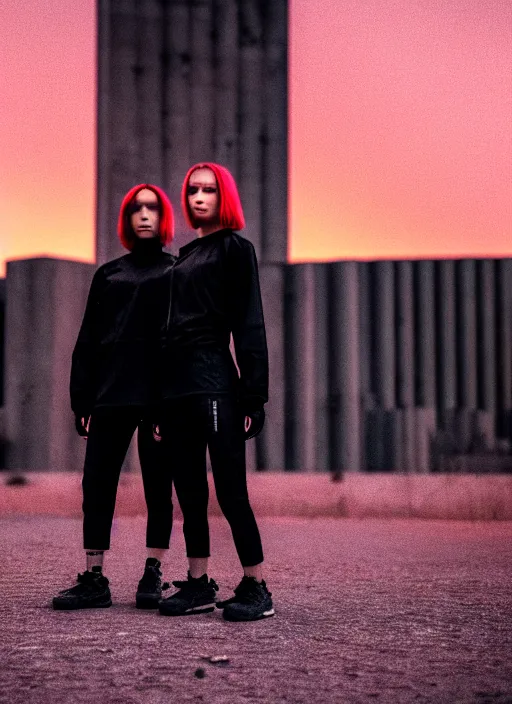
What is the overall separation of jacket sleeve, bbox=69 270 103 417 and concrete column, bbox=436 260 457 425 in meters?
9.14

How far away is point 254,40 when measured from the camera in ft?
47.2

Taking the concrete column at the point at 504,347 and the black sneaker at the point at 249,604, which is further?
the concrete column at the point at 504,347

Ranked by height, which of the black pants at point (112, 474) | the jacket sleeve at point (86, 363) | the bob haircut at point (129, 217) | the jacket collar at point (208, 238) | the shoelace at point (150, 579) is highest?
the bob haircut at point (129, 217)

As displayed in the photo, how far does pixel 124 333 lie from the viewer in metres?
3.59

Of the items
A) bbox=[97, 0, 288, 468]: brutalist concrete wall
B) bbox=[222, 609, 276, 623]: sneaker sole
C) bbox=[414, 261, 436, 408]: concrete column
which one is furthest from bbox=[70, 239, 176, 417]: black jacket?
bbox=[97, 0, 288, 468]: brutalist concrete wall

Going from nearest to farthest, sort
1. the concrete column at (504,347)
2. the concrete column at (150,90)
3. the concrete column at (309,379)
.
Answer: the concrete column at (504,347) < the concrete column at (309,379) < the concrete column at (150,90)

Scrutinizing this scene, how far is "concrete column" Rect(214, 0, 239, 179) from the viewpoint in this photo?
14250 millimetres

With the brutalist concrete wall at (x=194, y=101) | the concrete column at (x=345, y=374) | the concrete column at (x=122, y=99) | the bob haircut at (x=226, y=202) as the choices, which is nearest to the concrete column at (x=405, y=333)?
the concrete column at (x=345, y=374)

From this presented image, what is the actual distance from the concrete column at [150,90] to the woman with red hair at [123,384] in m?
10.5

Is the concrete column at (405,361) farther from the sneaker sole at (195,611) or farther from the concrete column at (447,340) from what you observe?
the sneaker sole at (195,611)

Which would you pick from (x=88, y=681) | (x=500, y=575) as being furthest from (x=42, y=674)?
(x=500, y=575)

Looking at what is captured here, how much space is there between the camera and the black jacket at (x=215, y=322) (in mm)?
3354

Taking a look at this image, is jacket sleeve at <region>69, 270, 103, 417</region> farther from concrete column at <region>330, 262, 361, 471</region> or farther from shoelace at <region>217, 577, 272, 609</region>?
concrete column at <region>330, 262, 361, 471</region>

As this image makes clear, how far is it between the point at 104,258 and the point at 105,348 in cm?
1005
